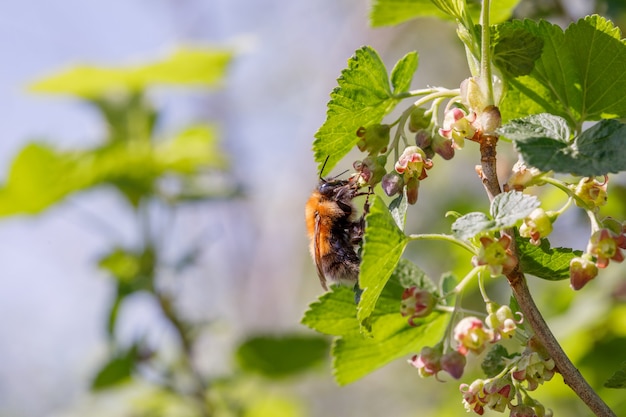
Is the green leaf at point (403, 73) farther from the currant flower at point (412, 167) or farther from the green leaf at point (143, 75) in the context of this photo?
the green leaf at point (143, 75)

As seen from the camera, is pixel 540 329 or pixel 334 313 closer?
pixel 540 329

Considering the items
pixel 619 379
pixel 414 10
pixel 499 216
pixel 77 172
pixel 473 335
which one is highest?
pixel 77 172

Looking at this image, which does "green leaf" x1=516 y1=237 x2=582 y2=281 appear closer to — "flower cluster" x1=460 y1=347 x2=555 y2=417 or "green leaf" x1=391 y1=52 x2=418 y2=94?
"flower cluster" x1=460 y1=347 x2=555 y2=417

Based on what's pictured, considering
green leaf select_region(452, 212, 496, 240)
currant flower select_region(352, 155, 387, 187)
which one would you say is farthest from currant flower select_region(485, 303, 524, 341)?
currant flower select_region(352, 155, 387, 187)

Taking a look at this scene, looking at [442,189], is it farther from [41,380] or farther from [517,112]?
[41,380]

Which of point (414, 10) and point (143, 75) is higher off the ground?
point (143, 75)

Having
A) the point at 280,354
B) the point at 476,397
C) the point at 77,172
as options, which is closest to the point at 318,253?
the point at 476,397

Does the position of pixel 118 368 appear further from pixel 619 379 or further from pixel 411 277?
pixel 619 379

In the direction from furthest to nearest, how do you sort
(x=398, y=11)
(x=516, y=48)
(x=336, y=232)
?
(x=336, y=232), (x=398, y=11), (x=516, y=48)
